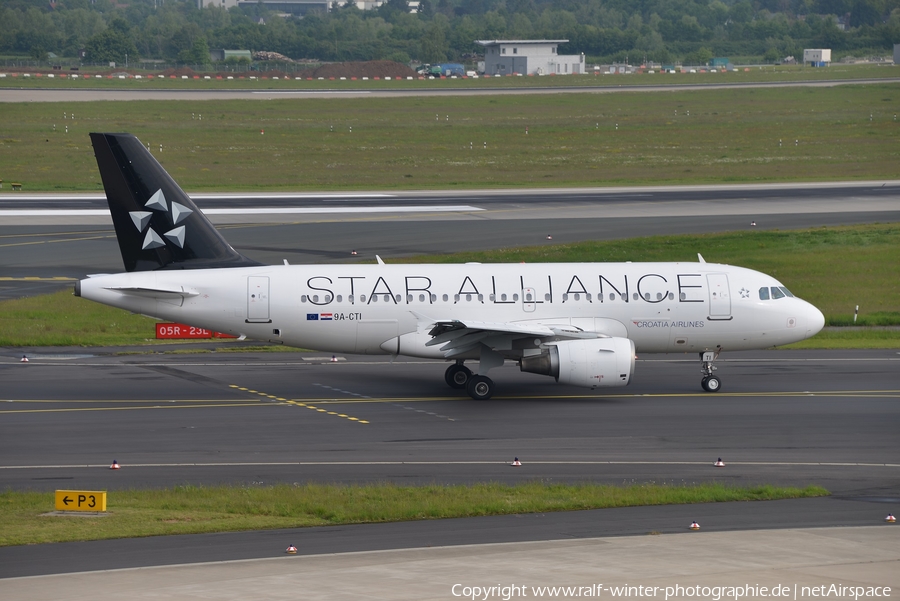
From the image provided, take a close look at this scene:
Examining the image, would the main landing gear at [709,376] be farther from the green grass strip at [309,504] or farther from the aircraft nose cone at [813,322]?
the green grass strip at [309,504]

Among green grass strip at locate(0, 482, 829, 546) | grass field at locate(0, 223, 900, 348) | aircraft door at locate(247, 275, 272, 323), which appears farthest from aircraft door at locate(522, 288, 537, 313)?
grass field at locate(0, 223, 900, 348)

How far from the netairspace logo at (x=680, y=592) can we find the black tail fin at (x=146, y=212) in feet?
73.3

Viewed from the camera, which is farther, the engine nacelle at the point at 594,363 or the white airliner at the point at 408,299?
the white airliner at the point at 408,299

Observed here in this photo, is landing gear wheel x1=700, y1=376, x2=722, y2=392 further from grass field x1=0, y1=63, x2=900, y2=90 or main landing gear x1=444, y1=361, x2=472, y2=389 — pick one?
grass field x1=0, y1=63, x2=900, y2=90

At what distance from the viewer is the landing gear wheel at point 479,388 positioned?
37906 millimetres

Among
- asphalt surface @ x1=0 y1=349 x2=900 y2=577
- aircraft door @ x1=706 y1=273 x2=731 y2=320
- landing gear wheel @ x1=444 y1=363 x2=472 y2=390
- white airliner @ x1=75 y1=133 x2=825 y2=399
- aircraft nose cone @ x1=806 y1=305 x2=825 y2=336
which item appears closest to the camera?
asphalt surface @ x1=0 y1=349 x2=900 y2=577

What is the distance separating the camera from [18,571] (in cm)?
2055

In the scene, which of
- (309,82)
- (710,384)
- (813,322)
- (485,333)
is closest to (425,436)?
(485,333)

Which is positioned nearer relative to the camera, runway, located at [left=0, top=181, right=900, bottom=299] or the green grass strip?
the green grass strip

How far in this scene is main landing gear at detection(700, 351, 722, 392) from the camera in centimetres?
3925

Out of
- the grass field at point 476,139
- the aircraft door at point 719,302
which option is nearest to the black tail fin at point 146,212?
the aircraft door at point 719,302

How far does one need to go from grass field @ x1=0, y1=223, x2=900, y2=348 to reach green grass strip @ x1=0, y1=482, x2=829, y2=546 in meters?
23.4

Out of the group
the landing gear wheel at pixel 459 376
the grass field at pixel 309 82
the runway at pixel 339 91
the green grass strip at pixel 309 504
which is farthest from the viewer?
the grass field at pixel 309 82

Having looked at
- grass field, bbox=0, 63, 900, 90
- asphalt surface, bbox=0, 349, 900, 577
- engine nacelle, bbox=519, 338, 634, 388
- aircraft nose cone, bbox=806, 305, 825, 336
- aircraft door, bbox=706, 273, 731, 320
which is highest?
grass field, bbox=0, 63, 900, 90
